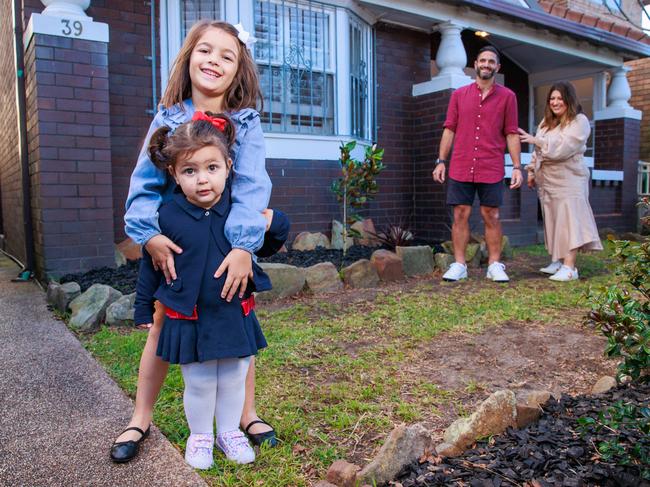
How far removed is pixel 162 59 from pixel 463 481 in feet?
16.7

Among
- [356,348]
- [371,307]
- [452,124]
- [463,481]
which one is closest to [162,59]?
[452,124]

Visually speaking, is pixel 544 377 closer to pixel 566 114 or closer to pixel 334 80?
pixel 566 114

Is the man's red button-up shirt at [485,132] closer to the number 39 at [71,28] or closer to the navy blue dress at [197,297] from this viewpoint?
the number 39 at [71,28]

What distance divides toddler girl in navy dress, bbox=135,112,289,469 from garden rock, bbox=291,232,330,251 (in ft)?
13.6

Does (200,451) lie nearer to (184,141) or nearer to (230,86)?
(184,141)

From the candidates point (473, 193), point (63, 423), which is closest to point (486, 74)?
point (473, 193)

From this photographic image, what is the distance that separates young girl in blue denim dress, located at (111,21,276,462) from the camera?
180 cm

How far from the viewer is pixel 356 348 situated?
10.6 ft

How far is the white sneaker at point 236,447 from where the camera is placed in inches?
74.3

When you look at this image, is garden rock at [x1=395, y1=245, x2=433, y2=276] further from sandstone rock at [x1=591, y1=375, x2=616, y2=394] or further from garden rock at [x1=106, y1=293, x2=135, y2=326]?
sandstone rock at [x1=591, y1=375, x2=616, y2=394]

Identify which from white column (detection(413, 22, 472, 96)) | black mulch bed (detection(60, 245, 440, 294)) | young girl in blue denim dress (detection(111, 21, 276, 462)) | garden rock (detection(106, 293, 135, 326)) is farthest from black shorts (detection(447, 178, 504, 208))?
young girl in blue denim dress (detection(111, 21, 276, 462))

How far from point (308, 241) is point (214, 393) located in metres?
4.27

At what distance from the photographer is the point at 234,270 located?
5.88 ft

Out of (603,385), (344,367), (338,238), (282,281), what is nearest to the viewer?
(603,385)
